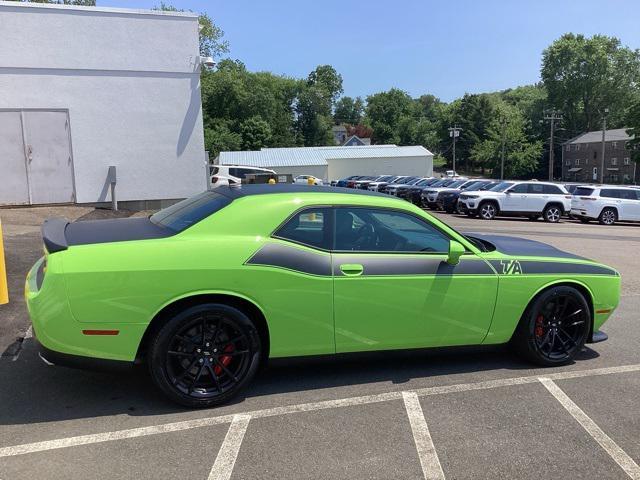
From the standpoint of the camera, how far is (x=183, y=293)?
11.8 feet

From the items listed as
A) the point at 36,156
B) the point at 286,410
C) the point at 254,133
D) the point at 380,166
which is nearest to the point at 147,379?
the point at 286,410

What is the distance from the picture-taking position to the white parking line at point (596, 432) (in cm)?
312

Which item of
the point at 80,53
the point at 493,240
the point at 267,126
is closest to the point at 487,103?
the point at 267,126

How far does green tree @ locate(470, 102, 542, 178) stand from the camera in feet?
282

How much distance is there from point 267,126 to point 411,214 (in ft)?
253

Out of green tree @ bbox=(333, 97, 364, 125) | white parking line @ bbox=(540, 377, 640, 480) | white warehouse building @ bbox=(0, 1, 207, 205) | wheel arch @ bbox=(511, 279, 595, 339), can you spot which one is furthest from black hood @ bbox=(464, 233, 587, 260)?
green tree @ bbox=(333, 97, 364, 125)

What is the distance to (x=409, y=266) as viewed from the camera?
4.12 m

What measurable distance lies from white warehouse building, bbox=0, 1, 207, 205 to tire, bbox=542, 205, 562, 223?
13.8m

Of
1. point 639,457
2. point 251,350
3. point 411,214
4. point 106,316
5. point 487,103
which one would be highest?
point 487,103

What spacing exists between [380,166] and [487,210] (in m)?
39.9

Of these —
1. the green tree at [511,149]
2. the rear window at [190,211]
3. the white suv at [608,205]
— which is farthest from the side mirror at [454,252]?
the green tree at [511,149]

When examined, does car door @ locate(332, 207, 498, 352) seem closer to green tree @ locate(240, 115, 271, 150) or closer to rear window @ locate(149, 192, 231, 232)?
rear window @ locate(149, 192, 231, 232)

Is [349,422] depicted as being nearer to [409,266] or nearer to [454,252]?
[409,266]

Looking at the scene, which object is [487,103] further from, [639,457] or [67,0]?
[639,457]
